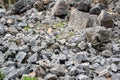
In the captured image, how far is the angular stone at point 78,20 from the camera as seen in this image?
13.1 m

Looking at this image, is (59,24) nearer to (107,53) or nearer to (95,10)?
(95,10)

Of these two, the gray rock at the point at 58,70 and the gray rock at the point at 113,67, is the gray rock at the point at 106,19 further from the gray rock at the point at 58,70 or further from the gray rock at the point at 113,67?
the gray rock at the point at 58,70

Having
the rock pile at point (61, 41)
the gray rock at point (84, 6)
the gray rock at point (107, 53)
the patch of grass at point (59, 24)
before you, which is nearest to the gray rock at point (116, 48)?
the rock pile at point (61, 41)

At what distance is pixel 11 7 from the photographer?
16.3m

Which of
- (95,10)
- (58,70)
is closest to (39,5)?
(95,10)

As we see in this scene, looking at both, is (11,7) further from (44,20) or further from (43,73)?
(43,73)

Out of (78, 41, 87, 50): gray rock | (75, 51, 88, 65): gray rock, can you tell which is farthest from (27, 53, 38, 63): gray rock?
(78, 41, 87, 50): gray rock

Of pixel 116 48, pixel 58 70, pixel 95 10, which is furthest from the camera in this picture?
pixel 95 10

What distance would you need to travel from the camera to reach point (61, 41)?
1221 cm

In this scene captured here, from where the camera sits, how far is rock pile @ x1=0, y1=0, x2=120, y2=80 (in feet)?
33.6

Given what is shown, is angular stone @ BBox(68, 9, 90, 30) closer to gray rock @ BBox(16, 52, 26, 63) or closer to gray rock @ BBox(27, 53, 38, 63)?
gray rock @ BBox(27, 53, 38, 63)

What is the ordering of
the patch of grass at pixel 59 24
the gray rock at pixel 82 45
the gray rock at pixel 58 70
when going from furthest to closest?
the patch of grass at pixel 59 24, the gray rock at pixel 82 45, the gray rock at pixel 58 70

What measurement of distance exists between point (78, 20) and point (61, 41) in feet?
4.95

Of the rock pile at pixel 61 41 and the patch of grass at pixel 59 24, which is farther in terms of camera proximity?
the patch of grass at pixel 59 24
